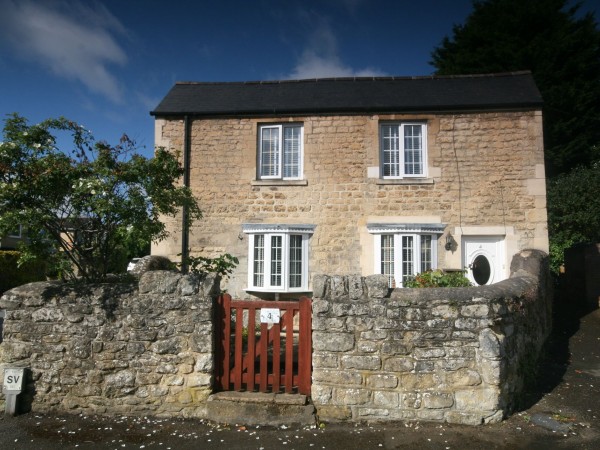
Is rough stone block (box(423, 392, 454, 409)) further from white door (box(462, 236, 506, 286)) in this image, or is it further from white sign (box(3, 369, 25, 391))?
white door (box(462, 236, 506, 286))

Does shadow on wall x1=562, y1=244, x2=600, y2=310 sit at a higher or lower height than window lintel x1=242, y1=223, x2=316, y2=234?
lower

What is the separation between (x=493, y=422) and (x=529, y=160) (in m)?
7.60

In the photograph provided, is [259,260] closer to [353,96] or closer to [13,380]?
[353,96]

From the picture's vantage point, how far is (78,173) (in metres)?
5.34

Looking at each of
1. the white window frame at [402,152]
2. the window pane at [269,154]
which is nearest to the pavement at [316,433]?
the white window frame at [402,152]

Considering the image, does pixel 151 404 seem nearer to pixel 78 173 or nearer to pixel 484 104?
pixel 78 173

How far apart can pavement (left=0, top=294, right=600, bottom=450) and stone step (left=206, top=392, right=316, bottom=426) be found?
0.25 feet

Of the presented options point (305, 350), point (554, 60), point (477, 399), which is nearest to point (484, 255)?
point (477, 399)

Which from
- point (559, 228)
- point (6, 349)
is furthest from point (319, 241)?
point (559, 228)

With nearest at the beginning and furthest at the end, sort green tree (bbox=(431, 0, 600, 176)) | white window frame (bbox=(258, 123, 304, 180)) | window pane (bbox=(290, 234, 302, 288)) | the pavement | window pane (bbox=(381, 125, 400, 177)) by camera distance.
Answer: the pavement < window pane (bbox=(290, 234, 302, 288)) < window pane (bbox=(381, 125, 400, 177)) < white window frame (bbox=(258, 123, 304, 180)) < green tree (bbox=(431, 0, 600, 176))

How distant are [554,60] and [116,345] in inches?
744

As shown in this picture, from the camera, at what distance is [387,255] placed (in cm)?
1051

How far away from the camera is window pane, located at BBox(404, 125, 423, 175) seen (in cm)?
1095

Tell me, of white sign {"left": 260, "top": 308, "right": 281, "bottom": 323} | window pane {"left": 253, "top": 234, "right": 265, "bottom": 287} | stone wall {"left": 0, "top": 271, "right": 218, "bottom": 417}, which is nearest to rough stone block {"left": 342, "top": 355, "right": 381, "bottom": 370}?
white sign {"left": 260, "top": 308, "right": 281, "bottom": 323}
